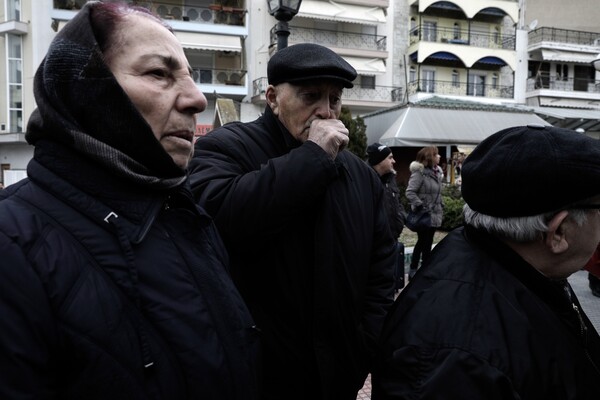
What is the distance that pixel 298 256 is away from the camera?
77.9 inches

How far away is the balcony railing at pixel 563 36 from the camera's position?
30.7 meters

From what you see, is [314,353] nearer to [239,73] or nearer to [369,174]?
[369,174]

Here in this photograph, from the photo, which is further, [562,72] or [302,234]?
[562,72]

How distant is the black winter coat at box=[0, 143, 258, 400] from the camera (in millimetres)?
1036

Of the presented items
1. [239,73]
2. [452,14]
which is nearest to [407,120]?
[239,73]

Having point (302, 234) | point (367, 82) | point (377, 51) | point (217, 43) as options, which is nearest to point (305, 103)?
point (302, 234)

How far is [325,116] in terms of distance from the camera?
6.75 ft

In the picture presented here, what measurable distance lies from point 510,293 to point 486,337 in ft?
0.53

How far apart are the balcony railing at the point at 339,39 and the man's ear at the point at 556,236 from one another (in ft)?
84.5

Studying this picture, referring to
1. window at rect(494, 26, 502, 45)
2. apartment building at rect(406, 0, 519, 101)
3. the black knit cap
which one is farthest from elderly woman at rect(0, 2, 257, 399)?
window at rect(494, 26, 502, 45)

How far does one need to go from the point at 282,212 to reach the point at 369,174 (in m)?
0.69

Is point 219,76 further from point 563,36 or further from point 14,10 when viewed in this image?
point 563,36

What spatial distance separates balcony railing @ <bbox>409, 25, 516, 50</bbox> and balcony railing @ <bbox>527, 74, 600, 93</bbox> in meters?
2.54

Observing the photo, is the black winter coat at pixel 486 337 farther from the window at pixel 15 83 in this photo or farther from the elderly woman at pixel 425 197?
the window at pixel 15 83
